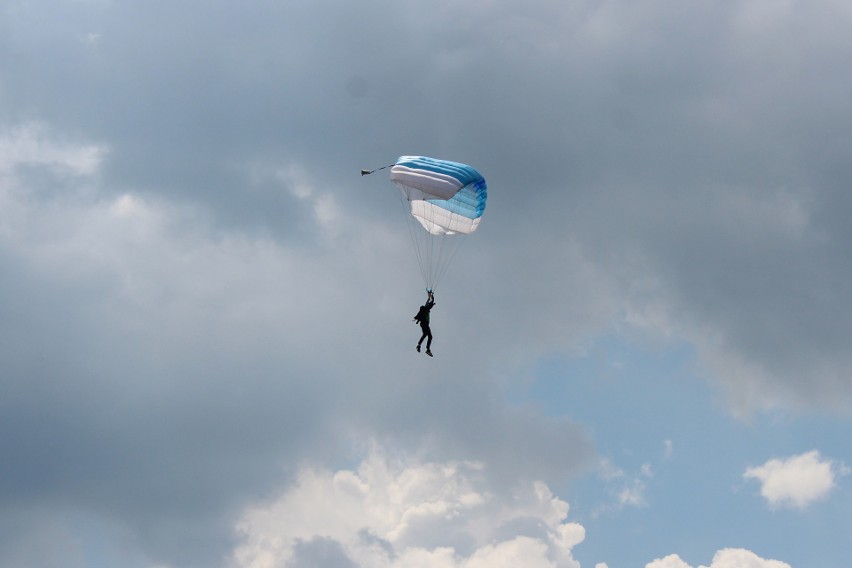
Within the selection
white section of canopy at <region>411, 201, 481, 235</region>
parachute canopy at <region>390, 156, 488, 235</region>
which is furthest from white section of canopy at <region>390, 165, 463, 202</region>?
white section of canopy at <region>411, 201, 481, 235</region>

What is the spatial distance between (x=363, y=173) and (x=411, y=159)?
506cm

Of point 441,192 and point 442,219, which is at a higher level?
point 442,219

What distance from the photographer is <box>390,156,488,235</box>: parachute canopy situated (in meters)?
95.9

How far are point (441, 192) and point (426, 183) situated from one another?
114 centimetres

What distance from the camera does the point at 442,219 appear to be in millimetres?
102250

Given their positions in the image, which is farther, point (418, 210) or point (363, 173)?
point (418, 210)

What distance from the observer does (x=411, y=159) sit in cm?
9762

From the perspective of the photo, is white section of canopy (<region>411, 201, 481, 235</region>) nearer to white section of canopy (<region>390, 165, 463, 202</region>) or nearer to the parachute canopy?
the parachute canopy

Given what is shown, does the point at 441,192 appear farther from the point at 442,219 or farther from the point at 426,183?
the point at 442,219

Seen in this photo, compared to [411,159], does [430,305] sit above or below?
below

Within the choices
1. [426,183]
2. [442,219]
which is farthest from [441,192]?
[442,219]

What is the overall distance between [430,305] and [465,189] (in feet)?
26.8

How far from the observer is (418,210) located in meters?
102

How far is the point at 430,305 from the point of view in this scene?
325 ft
